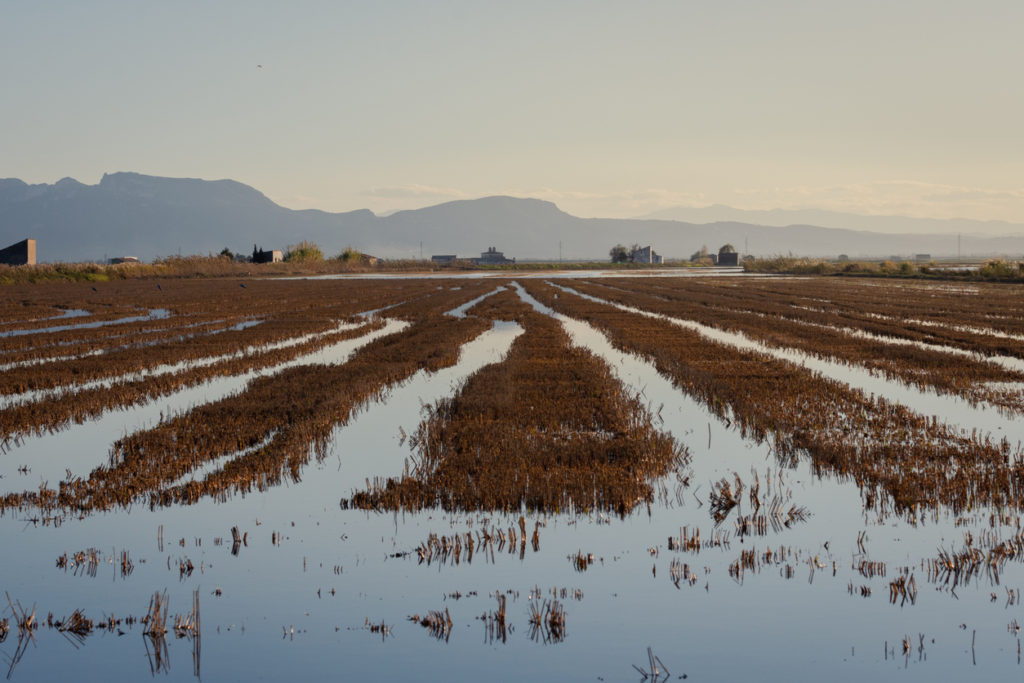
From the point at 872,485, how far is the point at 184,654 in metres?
6.45

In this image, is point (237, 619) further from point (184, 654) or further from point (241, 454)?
point (241, 454)

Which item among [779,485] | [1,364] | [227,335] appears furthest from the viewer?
[227,335]

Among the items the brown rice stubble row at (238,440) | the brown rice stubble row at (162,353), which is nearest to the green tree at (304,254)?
the brown rice stubble row at (162,353)

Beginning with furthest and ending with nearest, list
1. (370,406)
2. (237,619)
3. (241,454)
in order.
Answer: (370,406) → (241,454) → (237,619)

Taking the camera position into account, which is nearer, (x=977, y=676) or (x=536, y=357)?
(x=977, y=676)

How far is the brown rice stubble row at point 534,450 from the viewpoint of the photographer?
312 inches

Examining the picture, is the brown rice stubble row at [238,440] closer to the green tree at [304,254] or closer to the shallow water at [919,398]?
the shallow water at [919,398]

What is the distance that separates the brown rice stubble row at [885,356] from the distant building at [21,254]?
8044 cm

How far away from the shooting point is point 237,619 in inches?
211

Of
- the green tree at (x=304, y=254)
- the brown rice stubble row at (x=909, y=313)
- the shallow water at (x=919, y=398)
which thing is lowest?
the shallow water at (x=919, y=398)

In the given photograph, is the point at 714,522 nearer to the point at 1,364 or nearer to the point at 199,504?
the point at 199,504

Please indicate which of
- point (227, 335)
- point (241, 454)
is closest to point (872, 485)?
point (241, 454)

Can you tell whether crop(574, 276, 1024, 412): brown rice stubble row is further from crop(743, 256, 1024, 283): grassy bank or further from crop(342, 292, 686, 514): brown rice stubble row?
crop(743, 256, 1024, 283): grassy bank

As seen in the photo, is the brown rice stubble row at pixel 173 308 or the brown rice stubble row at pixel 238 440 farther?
→ the brown rice stubble row at pixel 173 308
